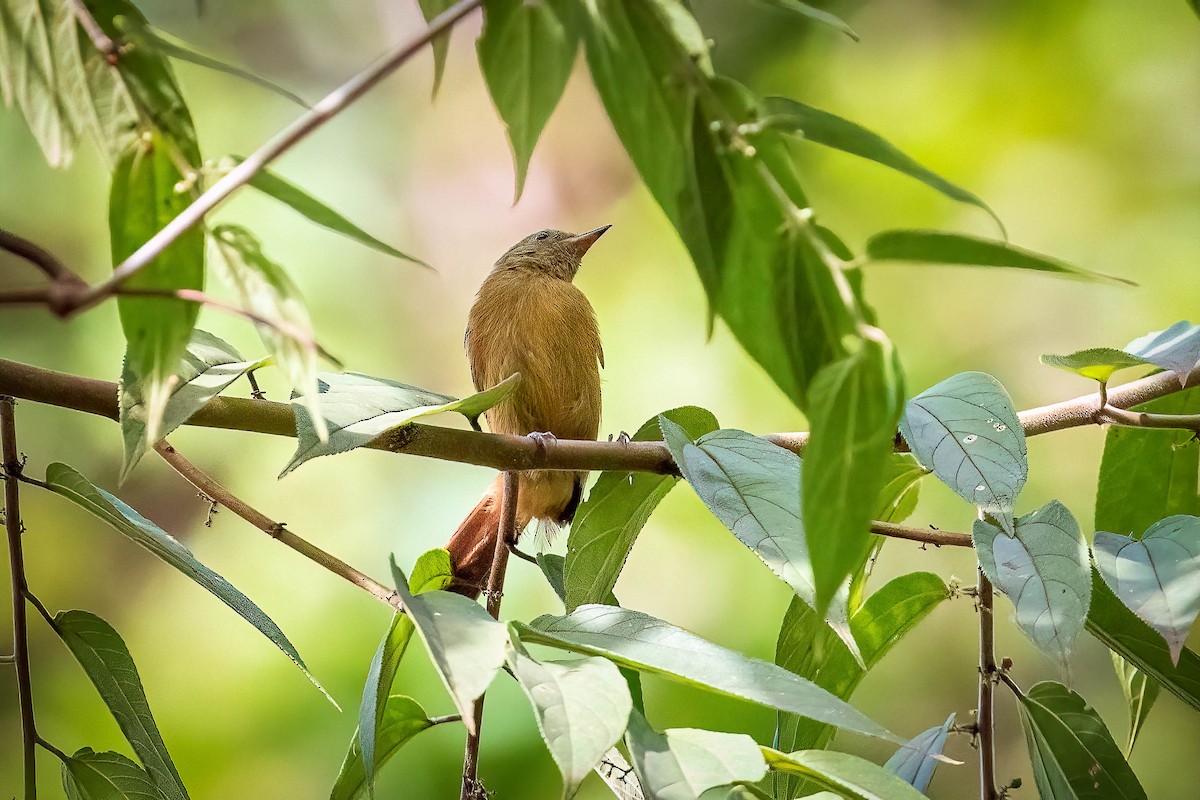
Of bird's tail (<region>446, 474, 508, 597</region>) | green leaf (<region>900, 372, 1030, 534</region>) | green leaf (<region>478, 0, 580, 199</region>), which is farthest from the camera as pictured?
bird's tail (<region>446, 474, 508, 597</region>)

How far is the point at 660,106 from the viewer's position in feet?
1.61

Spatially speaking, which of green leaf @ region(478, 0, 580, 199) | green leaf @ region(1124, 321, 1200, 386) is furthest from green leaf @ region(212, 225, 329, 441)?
green leaf @ region(1124, 321, 1200, 386)

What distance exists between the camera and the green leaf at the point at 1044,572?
→ 2.20ft

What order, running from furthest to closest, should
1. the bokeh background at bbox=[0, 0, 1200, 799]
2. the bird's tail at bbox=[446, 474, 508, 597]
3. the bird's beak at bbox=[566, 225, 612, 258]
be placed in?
1. the bokeh background at bbox=[0, 0, 1200, 799]
2. the bird's beak at bbox=[566, 225, 612, 258]
3. the bird's tail at bbox=[446, 474, 508, 597]

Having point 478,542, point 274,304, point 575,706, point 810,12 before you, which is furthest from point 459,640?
point 478,542

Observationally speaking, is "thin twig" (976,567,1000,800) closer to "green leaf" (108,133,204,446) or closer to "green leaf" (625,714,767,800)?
"green leaf" (625,714,767,800)

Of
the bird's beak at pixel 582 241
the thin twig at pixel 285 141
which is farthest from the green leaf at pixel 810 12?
the bird's beak at pixel 582 241

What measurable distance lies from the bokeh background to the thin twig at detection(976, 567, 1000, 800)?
1.31 m

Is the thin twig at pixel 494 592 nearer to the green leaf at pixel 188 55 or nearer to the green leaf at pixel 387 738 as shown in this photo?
the green leaf at pixel 387 738

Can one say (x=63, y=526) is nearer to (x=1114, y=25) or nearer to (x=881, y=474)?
(x=881, y=474)

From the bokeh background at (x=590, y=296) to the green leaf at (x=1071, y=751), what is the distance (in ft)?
4.15

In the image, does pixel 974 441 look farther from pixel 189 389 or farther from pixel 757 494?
pixel 189 389

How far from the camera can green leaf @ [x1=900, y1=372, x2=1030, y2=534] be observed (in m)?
0.75

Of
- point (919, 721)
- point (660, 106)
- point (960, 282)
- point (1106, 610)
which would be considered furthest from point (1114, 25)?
point (660, 106)
